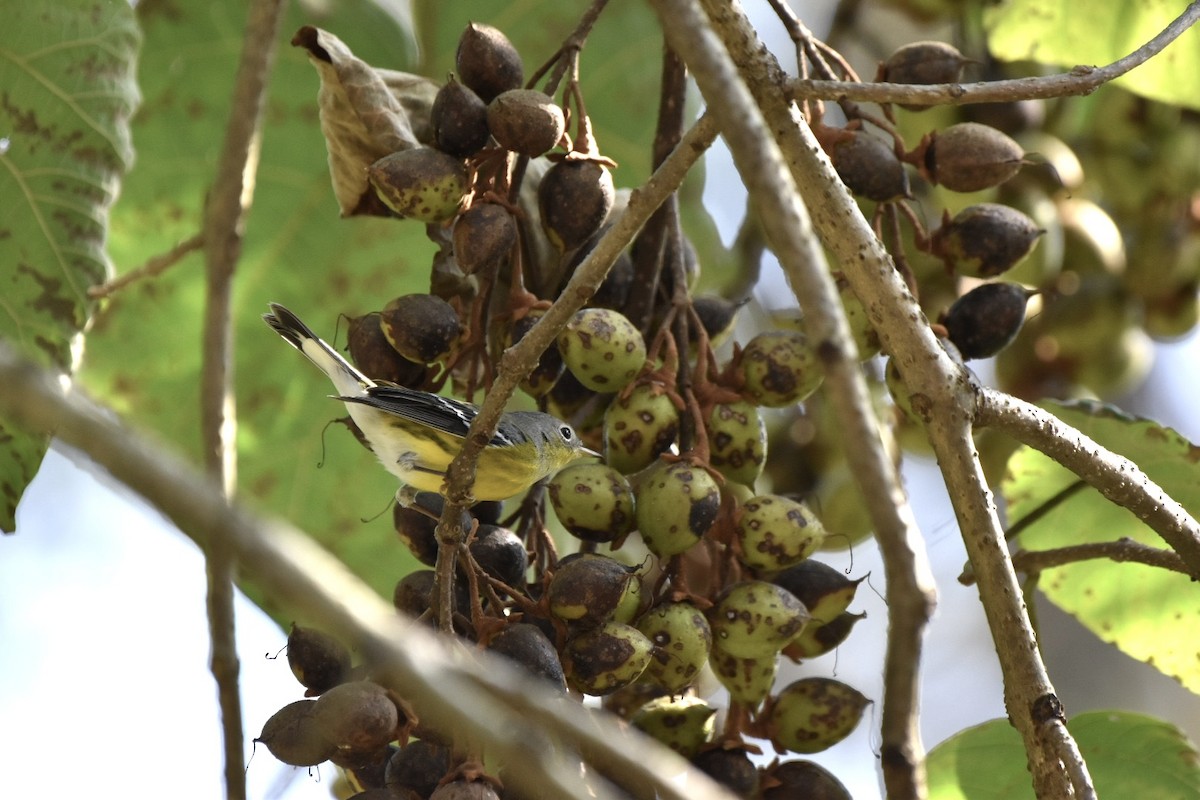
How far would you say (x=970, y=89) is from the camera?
112 centimetres

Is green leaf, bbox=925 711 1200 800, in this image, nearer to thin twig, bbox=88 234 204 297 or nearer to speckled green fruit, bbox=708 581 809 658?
speckled green fruit, bbox=708 581 809 658

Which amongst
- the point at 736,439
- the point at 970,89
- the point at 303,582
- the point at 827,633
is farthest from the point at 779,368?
the point at 303,582

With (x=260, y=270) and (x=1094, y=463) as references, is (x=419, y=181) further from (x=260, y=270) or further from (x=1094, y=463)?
(x=260, y=270)

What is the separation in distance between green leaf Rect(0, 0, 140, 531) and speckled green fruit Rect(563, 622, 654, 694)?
1.97 feet

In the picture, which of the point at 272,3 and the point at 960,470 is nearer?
the point at 960,470

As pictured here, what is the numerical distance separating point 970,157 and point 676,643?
0.65m

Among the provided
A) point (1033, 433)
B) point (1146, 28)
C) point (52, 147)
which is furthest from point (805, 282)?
point (1146, 28)

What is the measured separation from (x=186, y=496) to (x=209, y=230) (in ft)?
2.96

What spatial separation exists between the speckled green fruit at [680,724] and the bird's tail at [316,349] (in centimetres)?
64

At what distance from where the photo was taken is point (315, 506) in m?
2.23

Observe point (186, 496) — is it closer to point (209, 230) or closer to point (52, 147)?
point (209, 230)

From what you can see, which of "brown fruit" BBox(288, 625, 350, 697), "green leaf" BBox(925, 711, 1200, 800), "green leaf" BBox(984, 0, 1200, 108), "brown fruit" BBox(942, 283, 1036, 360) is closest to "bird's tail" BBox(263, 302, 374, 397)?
"brown fruit" BBox(288, 625, 350, 697)

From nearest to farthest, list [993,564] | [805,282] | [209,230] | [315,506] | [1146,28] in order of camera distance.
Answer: [805,282] < [993,564] < [209,230] < [1146,28] < [315,506]

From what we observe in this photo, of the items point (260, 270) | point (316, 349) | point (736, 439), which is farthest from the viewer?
point (260, 270)
